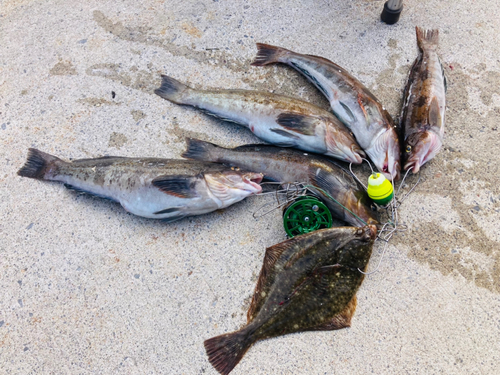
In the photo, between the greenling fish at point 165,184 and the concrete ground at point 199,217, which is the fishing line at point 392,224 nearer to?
the concrete ground at point 199,217

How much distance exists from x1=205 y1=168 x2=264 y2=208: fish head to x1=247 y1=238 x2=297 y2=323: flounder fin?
21.8 inches

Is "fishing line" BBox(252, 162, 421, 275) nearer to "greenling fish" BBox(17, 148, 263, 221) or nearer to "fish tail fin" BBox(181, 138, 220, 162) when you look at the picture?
"greenling fish" BBox(17, 148, 263, 221)

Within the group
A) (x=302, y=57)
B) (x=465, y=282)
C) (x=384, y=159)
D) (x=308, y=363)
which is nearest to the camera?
(x=308, y=363)

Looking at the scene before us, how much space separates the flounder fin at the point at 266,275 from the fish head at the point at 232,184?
55 cm

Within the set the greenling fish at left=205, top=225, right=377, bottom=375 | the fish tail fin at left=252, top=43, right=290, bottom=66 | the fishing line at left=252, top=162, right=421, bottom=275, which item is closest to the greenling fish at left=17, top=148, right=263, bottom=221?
the fishing line at left=252, top=162, right=421, bottom=275

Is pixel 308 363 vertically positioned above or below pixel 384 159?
below

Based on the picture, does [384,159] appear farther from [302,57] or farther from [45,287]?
[45,287]

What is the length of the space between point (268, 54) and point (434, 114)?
191 cm

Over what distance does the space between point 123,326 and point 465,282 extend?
3.08m

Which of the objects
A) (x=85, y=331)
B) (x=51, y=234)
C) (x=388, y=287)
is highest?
(x=388, y=287)

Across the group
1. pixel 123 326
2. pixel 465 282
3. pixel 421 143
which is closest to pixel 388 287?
pixel 465 282

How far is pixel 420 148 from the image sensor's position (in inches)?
137

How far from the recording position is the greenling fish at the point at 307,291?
3021 millimetres

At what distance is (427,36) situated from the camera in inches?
169
